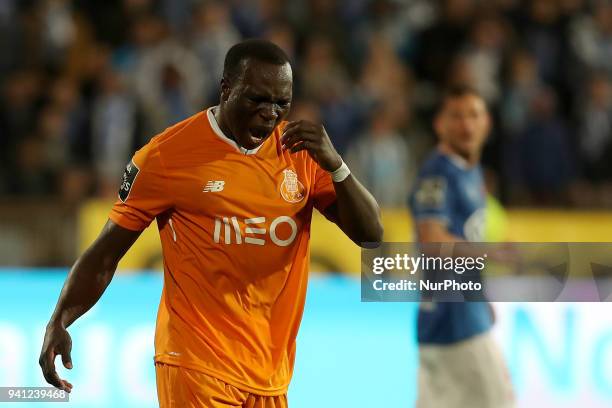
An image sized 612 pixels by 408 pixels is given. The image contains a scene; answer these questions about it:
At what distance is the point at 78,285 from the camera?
3.90 m

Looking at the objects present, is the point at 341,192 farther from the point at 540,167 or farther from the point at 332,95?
the point at 540,167

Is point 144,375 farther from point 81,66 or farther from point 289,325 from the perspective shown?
point 81,66

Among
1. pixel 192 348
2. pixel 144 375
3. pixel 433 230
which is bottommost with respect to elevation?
pixel 192 348

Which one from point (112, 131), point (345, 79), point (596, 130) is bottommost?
point (112, 131)

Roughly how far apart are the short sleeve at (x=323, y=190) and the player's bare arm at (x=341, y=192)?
2cm

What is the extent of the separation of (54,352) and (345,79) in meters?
7.55

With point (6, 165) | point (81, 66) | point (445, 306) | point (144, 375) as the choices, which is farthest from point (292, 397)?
point (81, 66)

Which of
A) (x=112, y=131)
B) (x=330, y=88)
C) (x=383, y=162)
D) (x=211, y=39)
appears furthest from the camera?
(x=211, y=39)

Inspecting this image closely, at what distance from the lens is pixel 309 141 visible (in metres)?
3.62

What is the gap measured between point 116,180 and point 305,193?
21.7 ft

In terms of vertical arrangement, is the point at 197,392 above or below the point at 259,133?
below

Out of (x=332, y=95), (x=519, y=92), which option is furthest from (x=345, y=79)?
(x=519, y=92)

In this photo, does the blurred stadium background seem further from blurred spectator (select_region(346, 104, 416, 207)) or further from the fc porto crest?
the fc porto crest

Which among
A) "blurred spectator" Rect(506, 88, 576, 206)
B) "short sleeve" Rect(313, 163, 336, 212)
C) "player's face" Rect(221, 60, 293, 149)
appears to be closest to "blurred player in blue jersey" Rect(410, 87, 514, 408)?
"short sleeve" Rect(313, 163, 336, 212)
